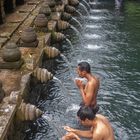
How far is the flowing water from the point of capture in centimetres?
1110

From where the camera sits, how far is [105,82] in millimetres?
14141

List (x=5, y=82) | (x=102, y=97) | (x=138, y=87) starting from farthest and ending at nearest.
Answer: (x=138, y=87) → (x=102, y=97) → (x=5, y=82)

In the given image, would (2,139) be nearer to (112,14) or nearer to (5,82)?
(5,82)

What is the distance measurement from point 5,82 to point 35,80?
3.85 ft

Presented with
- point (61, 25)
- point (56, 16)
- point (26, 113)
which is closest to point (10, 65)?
point (26, 113)

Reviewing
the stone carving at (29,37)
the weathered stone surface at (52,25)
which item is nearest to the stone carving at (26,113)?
the stone carving at (29,37)

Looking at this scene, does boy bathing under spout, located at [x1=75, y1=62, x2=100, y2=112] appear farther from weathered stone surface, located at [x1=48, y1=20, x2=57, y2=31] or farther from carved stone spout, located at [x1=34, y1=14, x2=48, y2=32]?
weathered stone surface, located at [x1=48, y1=20, x2=57, y2=31]

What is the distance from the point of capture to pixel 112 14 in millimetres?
25094

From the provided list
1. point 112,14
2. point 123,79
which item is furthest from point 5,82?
point 112,14

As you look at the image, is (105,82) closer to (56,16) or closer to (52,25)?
(52,25)

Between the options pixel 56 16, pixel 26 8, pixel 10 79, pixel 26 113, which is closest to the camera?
pixel 26 113

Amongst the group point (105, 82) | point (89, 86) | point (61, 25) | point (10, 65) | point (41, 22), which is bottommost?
point (105, 82)

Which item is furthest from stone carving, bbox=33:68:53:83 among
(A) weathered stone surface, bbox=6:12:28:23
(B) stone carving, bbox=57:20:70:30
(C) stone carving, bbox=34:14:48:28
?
(B) stone carving, bbox=57:20:70:30

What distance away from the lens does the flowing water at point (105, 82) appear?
1110 cm
